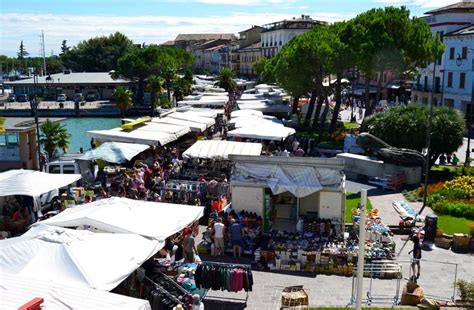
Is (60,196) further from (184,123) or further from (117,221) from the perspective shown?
(184,123)

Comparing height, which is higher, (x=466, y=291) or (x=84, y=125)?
(x=466, y=291)

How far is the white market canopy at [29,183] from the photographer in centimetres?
1703

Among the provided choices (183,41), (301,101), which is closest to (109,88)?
(301,101)

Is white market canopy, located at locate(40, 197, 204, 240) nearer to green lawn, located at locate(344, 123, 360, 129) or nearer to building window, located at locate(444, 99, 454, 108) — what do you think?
green lawn, located at locate(344, 123, 360, 129)

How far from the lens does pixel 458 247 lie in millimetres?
16594

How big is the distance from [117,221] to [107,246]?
6.57ft

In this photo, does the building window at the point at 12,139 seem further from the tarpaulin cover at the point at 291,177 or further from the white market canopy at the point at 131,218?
the tarpaulin cover at the point at 291,177

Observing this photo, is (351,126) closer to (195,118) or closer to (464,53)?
(195,118)

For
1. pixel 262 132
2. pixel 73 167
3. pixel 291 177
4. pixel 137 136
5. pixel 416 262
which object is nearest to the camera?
pixel 416 262

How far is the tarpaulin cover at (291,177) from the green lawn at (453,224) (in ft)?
15.9

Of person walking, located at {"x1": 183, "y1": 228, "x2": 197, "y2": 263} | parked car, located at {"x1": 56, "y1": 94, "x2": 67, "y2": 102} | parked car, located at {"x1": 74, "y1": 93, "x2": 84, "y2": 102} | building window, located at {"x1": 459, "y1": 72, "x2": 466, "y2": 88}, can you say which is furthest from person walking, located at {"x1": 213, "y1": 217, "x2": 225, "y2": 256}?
parked car, located at {"x1": 56, "y1": 94, "x2": 67, "y2": 102}

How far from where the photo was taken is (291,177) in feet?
56.3

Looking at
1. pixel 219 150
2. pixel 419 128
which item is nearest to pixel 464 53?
pixel 419 128

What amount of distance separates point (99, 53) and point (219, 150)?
88272 mm
